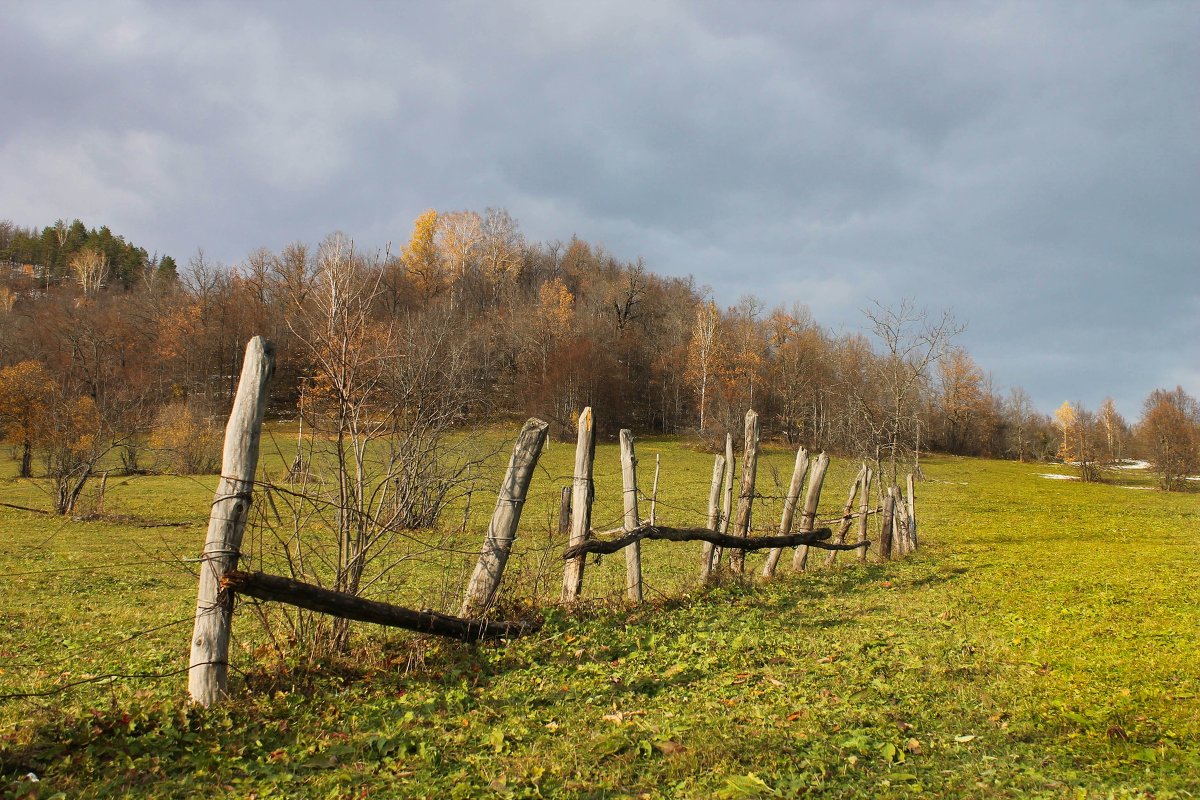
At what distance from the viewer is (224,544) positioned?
175 inches

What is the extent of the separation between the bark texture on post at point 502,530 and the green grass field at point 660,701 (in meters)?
0.18

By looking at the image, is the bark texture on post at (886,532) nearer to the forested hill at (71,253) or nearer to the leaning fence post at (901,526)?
the leaning fence post at (901,526)

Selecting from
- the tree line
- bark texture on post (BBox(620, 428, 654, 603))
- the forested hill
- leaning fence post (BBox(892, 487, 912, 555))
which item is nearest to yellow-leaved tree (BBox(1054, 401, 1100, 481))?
the tree line

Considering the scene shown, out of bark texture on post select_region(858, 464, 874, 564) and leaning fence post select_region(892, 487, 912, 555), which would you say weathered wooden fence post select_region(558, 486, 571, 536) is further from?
leaning fence post select_region(892, 487, 912, 555)

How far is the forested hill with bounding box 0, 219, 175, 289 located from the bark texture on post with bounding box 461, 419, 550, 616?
101782 millimetres

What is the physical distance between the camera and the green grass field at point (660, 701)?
376 cm

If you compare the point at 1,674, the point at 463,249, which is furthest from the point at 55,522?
the point at 463,249

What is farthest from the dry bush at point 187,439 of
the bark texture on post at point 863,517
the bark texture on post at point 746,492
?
the bark texture on post at point 746,492

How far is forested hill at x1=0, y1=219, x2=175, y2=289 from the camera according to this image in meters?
95.6

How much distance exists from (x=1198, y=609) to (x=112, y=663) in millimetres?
11196

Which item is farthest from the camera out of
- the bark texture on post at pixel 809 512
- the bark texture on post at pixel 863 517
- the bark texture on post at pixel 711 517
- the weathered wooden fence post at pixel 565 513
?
the weathered wooden fence post at pixel 565 513

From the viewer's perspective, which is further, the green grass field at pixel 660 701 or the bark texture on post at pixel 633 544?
the bark texture on post at pixel 633 544

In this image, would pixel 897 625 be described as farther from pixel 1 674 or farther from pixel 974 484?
pixel 974 484

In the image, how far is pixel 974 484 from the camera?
42812mm
